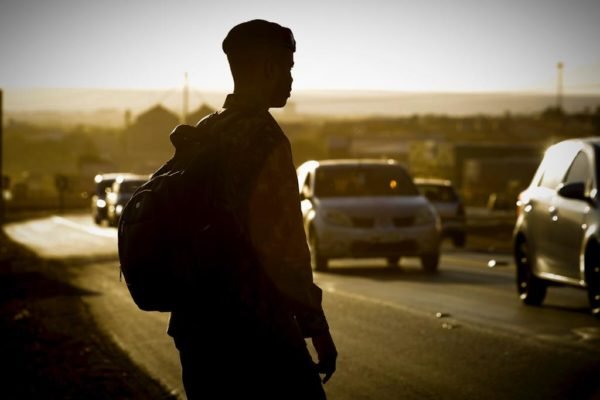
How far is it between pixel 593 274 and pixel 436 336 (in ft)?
5.50

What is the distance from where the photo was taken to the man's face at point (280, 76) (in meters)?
4.15

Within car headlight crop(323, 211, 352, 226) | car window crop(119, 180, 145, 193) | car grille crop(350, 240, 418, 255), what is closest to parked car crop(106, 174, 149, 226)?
car window crop(119, 180, 145, 193)

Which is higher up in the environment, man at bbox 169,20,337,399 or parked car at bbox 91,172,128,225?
man at bbox 169,20,337,399

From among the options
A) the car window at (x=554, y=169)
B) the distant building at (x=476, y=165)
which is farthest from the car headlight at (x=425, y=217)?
the distant building at (x=476, y=165)

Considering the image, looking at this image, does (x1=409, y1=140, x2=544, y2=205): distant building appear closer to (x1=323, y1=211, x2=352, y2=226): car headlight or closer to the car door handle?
(x1=323, y1=211, x2=352, y2=226): car headlight

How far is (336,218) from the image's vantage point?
20.1 metres

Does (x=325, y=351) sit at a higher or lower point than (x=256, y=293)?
lower

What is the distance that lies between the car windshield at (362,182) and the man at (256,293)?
16886mm

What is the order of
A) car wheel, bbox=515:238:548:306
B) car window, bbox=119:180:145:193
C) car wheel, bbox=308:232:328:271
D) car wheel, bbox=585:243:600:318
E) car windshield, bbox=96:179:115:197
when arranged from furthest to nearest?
car windshield, bbox=96:179:115:197 → car window, bbox=119:180:145:193 → car wheel, bbox=308:232:328:271 → car wheel, bbox=515:238:548:306 → car wheel, bbox=585:243:600:318

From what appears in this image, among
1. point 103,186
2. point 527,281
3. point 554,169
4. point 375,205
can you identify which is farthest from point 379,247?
point 103,186

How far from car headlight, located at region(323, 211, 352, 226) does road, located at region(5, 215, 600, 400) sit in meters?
0.78

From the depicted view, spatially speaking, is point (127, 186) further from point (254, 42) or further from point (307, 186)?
point (254, 42)

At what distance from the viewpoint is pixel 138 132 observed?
614 ft

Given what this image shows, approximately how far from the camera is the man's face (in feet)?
13.6
